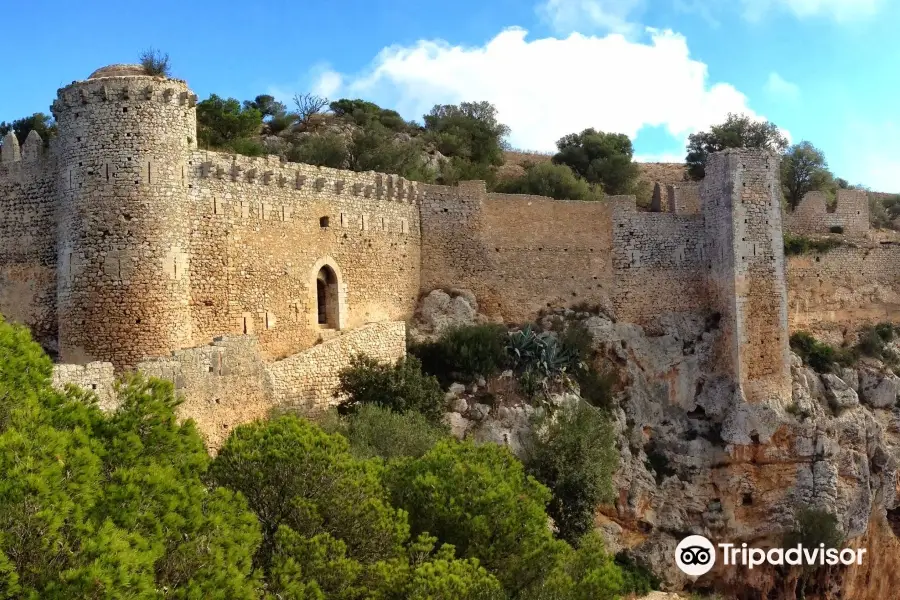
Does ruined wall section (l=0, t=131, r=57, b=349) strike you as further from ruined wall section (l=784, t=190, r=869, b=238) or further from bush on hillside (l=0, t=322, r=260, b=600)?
ruined wall section (l=784, t=190, r=869, b=238)

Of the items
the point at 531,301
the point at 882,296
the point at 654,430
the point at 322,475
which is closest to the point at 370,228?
the point at 531,301

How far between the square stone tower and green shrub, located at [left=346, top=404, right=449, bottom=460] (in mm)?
9022

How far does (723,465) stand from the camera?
26.3 meters

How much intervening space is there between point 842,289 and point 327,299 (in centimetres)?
1503

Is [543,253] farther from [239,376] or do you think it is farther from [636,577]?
[239,376]

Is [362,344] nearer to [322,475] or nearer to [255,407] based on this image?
[255,407]

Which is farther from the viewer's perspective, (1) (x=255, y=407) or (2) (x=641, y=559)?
(2) (x=641, y=559)

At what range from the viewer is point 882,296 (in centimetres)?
3083

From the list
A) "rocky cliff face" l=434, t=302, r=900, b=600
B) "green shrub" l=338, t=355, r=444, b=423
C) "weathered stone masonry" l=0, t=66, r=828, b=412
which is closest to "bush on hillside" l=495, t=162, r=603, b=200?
"weathered stone masonry" l=0, t=66, r=828, b=412

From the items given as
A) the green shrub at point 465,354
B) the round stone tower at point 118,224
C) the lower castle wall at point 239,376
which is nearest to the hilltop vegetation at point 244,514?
the lower castle wall at point 239,376

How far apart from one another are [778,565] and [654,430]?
14.5ft

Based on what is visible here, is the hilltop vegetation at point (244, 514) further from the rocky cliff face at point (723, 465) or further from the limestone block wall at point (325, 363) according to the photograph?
the rocky cliff face at point (723, 465)

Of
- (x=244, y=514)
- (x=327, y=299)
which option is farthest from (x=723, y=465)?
(x=244, y=514)

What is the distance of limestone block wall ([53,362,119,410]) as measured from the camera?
53.4ft
